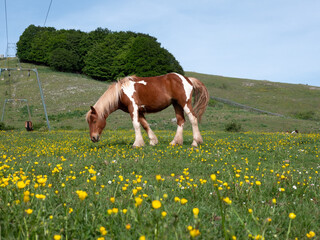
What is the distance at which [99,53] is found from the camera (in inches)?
2643

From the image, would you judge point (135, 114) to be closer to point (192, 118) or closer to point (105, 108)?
point (105, 108)

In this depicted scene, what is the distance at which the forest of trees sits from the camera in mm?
58281

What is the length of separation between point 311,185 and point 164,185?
98.4 inches

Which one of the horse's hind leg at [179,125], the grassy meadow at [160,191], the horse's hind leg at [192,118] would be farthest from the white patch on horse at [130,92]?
the horse's hind leg at [192,118]

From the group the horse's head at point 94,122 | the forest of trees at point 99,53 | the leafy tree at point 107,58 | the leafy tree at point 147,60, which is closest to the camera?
the horse's head at point 94,122

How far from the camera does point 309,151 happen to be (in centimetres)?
957

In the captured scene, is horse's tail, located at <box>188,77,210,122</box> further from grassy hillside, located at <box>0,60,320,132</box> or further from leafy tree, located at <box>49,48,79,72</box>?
leafy tree, located at <box>49,48,79,72</box>

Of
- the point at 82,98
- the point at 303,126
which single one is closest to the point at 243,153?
the point at 303,126

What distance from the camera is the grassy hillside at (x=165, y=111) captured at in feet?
97.8

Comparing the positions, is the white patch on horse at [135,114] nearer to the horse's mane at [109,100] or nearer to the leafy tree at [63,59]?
the horse's mane at [109,100]

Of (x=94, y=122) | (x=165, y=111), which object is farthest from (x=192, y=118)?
(x=165, y=111)

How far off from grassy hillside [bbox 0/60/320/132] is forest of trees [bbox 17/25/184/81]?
9002mm

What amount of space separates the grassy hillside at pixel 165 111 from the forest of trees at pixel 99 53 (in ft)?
29.5

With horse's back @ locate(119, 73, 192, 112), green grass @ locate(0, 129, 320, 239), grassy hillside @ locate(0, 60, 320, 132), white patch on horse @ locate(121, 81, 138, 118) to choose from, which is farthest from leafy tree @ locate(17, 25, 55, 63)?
green grass @ locate(0, 129, 320, 239)
